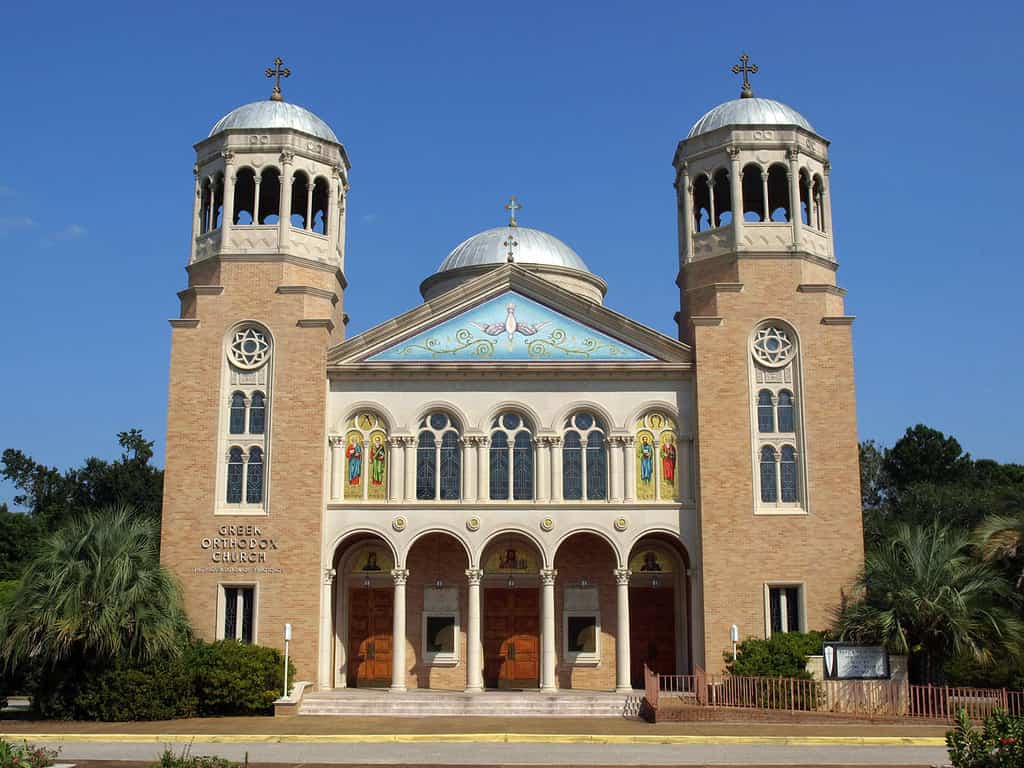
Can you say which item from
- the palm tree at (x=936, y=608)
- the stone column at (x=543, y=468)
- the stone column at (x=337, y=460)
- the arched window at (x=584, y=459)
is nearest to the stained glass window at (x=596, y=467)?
the arched window at (x=584, y=459)

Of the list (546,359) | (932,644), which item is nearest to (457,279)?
(546,359)

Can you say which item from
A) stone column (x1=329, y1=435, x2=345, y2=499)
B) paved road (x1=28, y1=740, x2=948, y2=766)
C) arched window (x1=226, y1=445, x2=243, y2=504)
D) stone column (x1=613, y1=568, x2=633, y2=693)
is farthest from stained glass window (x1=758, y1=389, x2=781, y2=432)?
arched window (x1=226, y1=445, x2=243, y2=504)

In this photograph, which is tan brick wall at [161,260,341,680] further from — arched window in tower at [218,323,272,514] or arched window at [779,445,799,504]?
arched window at [779,445,799,504]

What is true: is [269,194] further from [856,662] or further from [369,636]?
[856,662]

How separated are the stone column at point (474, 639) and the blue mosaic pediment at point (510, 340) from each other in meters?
6.75

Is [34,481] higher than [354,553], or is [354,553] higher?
[34,481]

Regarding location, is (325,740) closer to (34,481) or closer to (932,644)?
(932,644)

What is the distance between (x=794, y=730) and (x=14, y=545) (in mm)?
47560

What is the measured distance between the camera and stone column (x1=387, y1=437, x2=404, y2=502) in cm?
3409

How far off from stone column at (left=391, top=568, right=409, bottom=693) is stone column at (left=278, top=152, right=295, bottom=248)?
11.2 metres

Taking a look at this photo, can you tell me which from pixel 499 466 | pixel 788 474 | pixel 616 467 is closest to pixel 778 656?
pixel 788 474

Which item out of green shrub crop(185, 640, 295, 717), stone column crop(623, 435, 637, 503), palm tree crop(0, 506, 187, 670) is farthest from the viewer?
stone column crop(623, 435, 637, 503)

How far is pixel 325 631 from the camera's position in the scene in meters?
33.4

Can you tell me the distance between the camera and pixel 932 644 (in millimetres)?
29250
